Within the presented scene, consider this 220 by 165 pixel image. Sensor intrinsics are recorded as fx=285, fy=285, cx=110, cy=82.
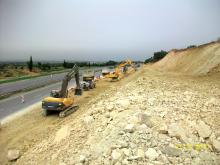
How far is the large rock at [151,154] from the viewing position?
31.9ft

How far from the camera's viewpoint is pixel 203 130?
11188 mm

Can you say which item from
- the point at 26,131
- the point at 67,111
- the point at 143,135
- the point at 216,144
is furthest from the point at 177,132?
the point at 67,111

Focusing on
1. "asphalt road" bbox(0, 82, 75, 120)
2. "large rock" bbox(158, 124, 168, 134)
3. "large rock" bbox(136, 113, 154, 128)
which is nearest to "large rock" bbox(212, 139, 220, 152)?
"large rock" bbox(158, 124, 168, 134)

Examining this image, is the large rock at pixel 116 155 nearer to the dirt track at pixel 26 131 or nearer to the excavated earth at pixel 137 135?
the excavated earth at pixel 137 135

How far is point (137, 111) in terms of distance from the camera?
42.5 ft

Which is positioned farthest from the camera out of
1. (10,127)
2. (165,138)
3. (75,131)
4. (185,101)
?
(10,127)

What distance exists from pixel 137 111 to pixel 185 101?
2754mm

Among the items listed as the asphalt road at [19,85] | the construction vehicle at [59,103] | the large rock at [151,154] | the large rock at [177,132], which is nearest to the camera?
the large rock at [151,154]

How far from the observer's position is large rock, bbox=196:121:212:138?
36.0 ft

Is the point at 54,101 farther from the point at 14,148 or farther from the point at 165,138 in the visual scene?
the point at 165,138

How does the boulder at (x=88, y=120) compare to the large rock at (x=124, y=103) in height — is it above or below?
below

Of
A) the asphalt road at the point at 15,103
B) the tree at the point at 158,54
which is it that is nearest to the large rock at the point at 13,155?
the asphalt road at the point at 15,103

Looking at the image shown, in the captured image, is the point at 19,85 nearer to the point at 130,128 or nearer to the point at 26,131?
the point at 26,131

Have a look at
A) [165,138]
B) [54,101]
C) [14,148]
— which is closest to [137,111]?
[165,138]
